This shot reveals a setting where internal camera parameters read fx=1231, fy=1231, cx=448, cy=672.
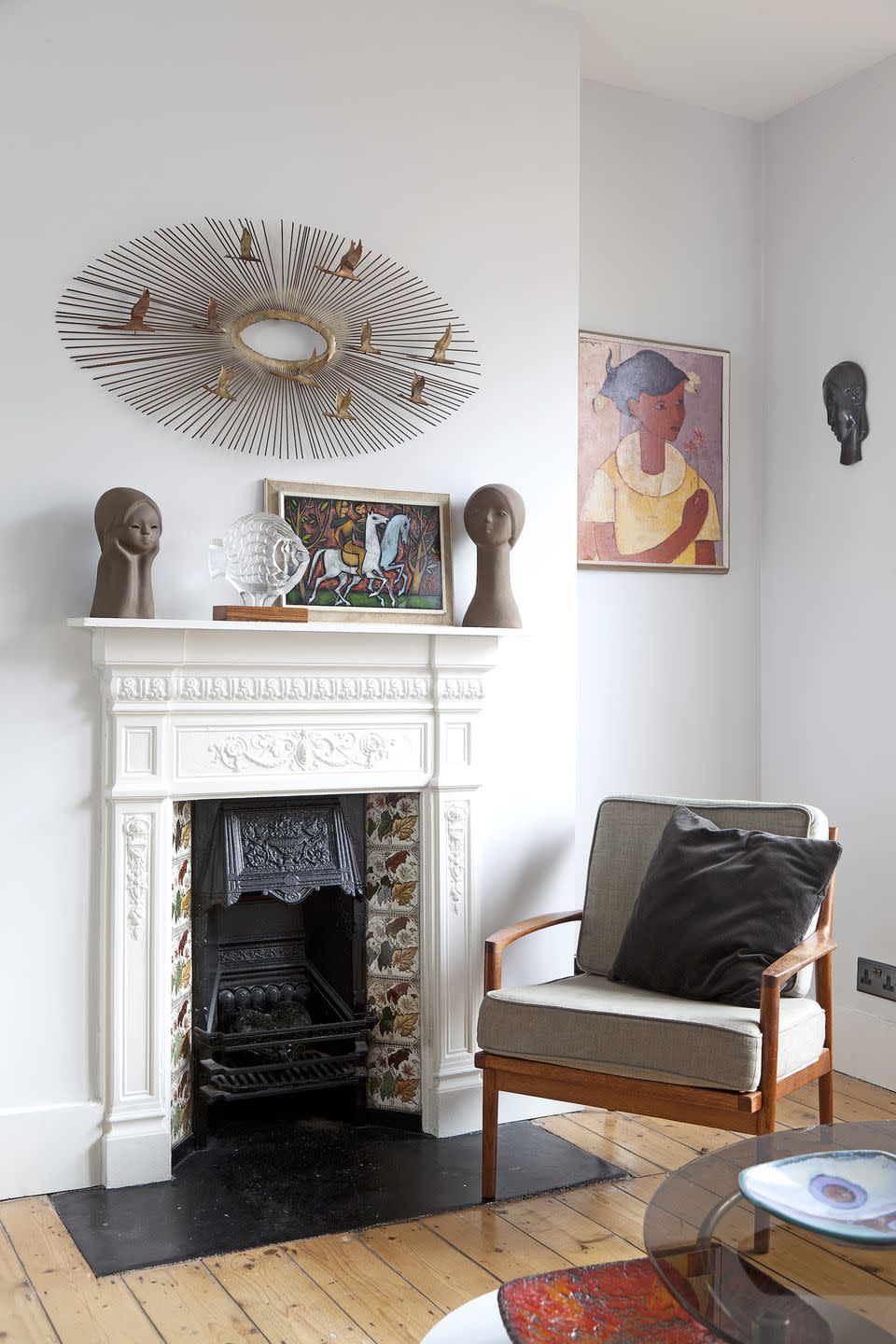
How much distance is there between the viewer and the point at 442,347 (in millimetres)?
3127

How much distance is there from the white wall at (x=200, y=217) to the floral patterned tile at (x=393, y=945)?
0.21 meters

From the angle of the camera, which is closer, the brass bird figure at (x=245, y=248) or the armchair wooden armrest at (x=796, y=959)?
the armchair wooden armrest at (x=796, y=959)

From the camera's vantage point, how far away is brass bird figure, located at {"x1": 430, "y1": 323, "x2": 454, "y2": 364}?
3.11m

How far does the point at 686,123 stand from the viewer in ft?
13.0

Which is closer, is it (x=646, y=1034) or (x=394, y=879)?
(x=646, y=1034)

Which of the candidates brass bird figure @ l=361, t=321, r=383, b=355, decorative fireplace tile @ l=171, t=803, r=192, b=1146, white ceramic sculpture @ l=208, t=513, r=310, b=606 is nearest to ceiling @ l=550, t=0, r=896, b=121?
brass bird figure @ l=361, t=321, r=383, b=355

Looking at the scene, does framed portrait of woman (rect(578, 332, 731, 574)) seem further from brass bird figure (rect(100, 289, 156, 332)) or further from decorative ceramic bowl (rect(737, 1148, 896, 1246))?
decorative ceramic bowl (rect(737, 1148, 896, 1246))

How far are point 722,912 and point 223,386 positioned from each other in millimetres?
1686

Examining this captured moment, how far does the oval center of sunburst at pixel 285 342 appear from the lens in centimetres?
298

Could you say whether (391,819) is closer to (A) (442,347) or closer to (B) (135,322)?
(A) (442,347)

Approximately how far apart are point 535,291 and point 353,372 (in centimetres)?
58

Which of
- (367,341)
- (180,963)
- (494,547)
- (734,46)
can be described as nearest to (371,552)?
(494,547)

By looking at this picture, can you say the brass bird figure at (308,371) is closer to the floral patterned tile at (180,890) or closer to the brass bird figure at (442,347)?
the brass bird figure at (442,347)

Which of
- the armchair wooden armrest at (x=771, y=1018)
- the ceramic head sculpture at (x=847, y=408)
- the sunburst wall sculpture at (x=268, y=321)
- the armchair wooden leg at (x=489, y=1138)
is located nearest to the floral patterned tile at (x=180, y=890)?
the armchair wooden leg at (x=489, y=1138)
